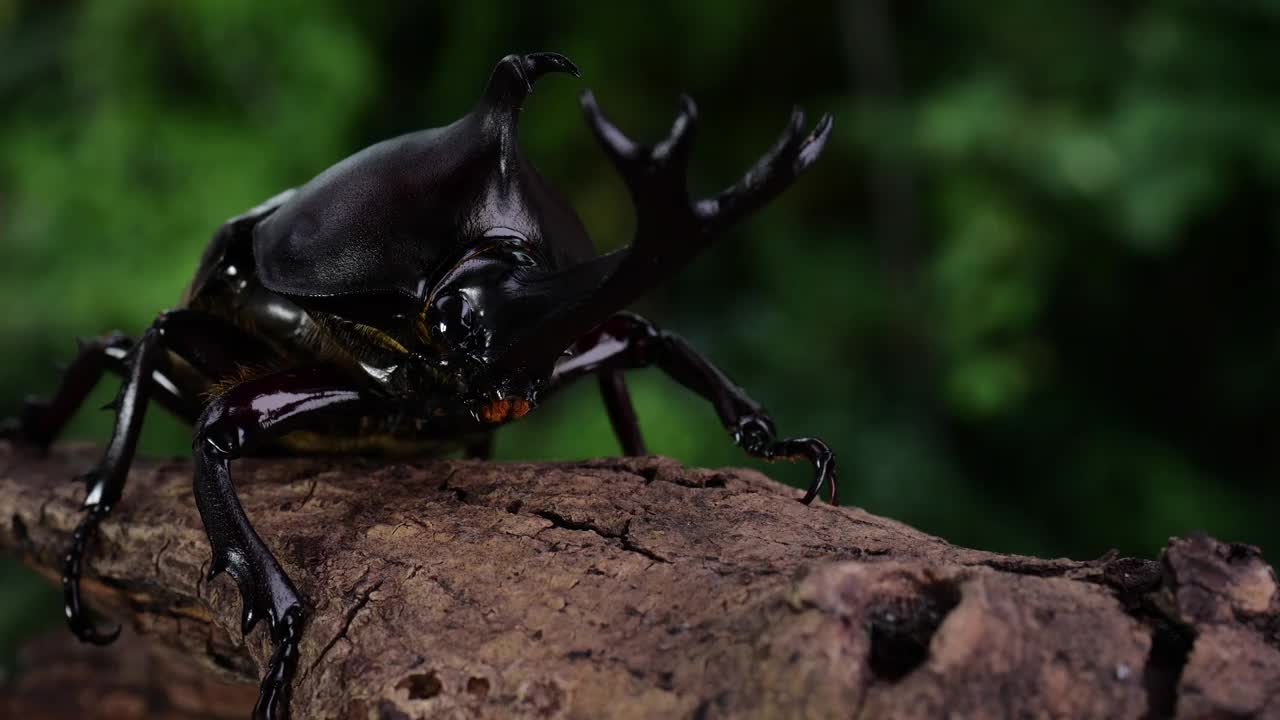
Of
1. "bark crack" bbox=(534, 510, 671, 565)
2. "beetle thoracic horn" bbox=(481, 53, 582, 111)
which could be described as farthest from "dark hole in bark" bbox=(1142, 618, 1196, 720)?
"beetle thoracic horn" bbox=(481, 53, 582, 111)

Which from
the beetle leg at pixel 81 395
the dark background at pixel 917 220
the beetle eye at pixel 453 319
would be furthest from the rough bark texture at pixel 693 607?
the dark background at pixel 917 220

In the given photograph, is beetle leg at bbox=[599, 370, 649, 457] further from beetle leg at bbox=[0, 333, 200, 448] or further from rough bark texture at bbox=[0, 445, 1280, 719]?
→ beetle leg at bbox=[0, 333, 200, 448]

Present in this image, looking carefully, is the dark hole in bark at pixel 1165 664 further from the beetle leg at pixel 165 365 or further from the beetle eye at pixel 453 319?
the beetle leg at pixel 165 365

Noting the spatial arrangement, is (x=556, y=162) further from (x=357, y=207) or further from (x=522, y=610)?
(x=522, y=610)

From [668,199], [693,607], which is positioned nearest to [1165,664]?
[693,607]

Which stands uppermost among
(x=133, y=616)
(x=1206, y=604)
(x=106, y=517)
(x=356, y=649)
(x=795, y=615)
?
(x=1206, y=604)

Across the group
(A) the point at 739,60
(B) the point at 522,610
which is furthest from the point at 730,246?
(B) the point at 522,610
